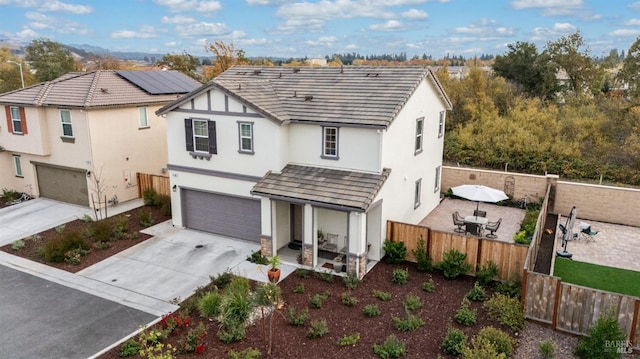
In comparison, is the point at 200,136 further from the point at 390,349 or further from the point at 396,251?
the point at 390,349

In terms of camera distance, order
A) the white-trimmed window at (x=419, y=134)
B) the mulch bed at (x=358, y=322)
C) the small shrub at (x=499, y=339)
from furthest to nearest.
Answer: the white-trimmed window at (x=419, y=134)
the mulch bed at (x=358, y=322)
the small shrub at (x=499, y=339)

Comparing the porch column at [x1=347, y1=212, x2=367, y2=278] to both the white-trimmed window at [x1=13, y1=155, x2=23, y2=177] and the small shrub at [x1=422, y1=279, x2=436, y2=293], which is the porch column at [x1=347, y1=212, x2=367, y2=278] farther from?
the white-trimmed window at [x1=13, y1=155, x2=23, y2=177]

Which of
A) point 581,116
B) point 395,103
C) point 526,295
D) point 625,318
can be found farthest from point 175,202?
point 581,116

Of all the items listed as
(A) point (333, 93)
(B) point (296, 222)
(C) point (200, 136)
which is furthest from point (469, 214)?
(C) point (200, 136)

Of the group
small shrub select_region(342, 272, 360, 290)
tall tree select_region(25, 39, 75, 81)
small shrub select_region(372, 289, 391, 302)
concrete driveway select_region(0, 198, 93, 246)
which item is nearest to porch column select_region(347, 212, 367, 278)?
small shrub select_region(342, 272, 360, 290)

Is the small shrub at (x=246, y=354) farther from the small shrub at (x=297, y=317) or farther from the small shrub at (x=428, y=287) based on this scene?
the small shrub at (x=428, y=287)

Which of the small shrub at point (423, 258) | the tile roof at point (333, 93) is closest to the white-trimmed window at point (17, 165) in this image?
the tile roof at point (333, 93)
